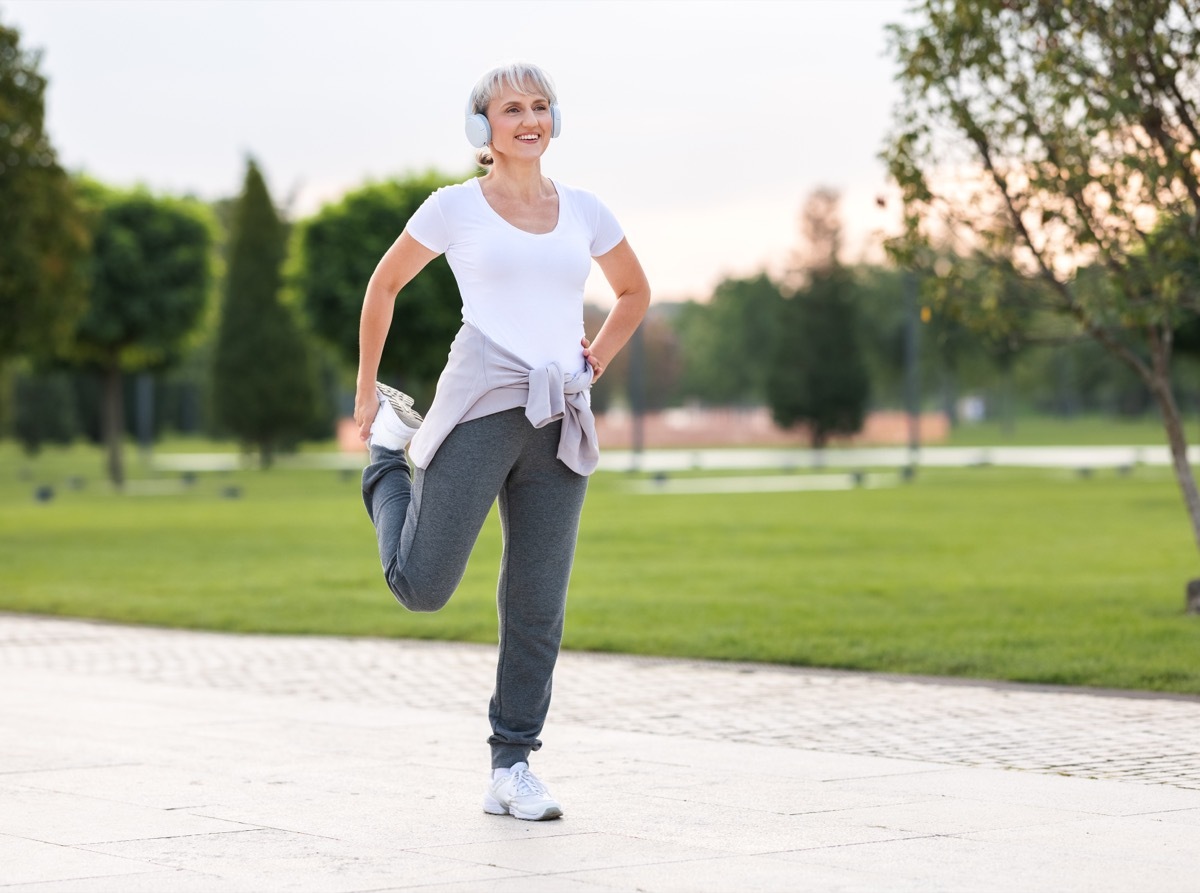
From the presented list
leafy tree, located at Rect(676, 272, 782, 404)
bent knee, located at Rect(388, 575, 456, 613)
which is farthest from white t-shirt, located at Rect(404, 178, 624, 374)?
leafy tree, located at Rect(676, 272, 782, 404)

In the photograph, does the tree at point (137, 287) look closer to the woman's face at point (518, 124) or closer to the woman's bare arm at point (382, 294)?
the woman's bare arm at point (382, 294)

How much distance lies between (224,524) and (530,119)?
19938 mm

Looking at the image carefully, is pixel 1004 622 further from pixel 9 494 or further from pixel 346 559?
pixel 9 494

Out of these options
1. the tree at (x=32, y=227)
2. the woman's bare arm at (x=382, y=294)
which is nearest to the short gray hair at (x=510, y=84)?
the woman's bare arm at (x=382, y=294)

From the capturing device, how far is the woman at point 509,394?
5.24 meters

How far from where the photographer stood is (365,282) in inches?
1710

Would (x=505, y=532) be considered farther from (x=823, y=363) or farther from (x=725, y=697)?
(x=823, y=363)

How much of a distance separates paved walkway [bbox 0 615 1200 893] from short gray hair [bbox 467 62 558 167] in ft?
6.34

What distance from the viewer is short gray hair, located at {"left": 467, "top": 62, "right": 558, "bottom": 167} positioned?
531cm

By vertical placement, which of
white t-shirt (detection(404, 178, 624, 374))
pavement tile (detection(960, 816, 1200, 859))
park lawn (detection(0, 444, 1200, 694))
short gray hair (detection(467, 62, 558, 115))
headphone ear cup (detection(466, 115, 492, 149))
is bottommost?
park lawn (detection(0, 444, 1200, 694))

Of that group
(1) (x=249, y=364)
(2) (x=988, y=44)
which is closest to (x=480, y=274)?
(2) (x=988, y=44)

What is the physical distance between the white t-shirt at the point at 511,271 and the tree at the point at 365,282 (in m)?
37.6

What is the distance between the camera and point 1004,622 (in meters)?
11.8

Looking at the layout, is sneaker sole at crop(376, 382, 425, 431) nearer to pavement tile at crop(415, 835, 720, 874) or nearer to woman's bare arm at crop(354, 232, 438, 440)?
woman's bare arm at crop(354, 232, 438, 440)
